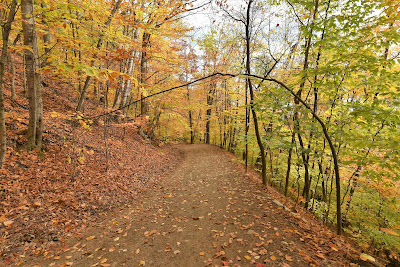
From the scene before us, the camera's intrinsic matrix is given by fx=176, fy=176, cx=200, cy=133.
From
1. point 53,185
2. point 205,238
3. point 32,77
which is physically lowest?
point 205,238

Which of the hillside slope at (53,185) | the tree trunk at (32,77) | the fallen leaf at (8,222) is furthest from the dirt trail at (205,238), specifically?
the tree trunk at (32,77)

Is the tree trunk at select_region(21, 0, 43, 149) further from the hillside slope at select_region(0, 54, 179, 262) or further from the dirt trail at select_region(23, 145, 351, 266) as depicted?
the dirt trail at select_region(23, 145, 351, 266)

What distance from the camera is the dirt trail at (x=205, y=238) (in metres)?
3.51

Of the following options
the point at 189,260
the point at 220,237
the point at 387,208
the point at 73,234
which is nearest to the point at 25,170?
the point at 73,234

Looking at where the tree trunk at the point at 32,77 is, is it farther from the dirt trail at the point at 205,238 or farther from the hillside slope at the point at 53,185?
the dirt trail at the point at 205,238

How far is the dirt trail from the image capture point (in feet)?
11.5

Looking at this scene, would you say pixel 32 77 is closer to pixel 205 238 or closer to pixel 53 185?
pixel 53 185

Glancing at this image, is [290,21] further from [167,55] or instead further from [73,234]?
[73,234]

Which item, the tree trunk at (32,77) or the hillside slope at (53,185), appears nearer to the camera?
the hillside slope at (53,185)

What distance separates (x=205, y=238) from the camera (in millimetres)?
4219

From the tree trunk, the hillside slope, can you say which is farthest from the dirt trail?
the tree trunk

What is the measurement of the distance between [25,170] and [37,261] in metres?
3.02

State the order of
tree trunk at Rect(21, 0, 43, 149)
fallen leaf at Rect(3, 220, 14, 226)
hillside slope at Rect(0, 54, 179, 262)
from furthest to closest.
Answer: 1. tree trunk at Rect(21, 0, 43, 149)
2. hillside slope at Rect(0, 54, 179, 262)
3. fallen leaf at Rect(3, 220, 14, 226)

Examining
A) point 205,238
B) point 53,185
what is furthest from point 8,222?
point 205,238
